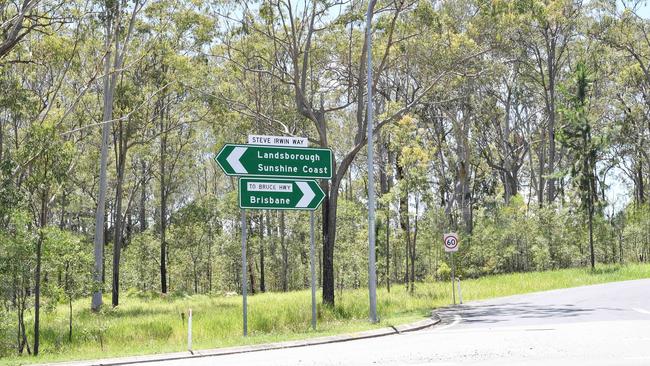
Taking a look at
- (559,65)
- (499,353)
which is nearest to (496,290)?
(499,353)

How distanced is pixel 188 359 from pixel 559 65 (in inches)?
1487

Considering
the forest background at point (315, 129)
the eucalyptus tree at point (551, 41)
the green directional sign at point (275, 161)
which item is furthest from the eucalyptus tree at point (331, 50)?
the eucalyptus tree at point (551, 41)

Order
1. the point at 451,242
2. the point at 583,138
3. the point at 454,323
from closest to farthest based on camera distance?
the point at 454,323 < the point at 451,242 < the point at 583,138

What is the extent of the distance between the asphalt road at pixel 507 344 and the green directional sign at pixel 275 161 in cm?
421

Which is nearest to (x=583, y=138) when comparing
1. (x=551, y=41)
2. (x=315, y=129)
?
(x=551, y=41)

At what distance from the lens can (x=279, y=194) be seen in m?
14.5

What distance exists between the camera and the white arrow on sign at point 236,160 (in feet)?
46.4

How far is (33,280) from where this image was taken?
15.9 metres

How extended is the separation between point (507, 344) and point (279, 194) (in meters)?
6.12

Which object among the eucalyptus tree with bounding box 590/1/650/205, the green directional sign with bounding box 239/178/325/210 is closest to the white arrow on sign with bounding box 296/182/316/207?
the green directional sign with bounding box 239/178/325/210

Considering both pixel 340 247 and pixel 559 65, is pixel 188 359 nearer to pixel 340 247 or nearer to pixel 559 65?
pixel 340 247

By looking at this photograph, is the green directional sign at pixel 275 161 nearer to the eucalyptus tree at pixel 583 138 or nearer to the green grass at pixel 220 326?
the green grass at pixel 220 326

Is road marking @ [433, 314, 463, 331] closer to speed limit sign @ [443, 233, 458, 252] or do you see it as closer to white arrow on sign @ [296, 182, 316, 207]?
speed limit sign @ [443, 233, 458, 252]

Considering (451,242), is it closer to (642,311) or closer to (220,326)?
(642,311)
